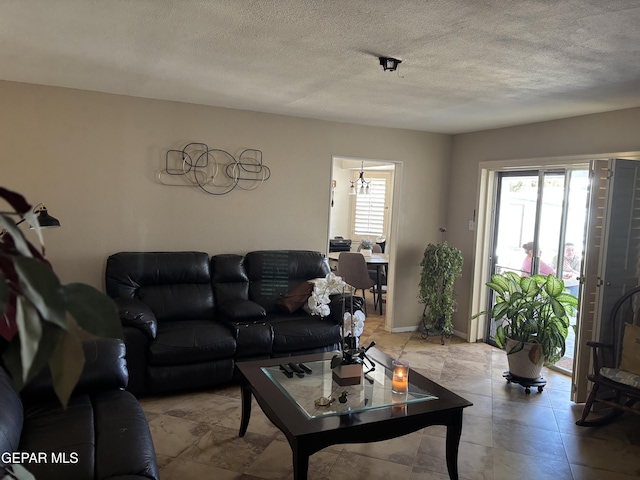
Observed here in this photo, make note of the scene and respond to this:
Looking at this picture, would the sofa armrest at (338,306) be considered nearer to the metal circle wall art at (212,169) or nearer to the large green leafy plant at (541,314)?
the large green leafy plant at (541,314)

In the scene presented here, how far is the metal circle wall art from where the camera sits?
14.9ft

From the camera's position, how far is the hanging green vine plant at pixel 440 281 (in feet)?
17.5

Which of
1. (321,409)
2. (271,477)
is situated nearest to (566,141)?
(321,409)

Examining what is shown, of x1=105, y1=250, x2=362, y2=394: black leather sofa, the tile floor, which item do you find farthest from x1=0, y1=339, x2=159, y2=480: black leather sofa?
x1=105, y1=250, x2=362, y2=394: black leather sofa

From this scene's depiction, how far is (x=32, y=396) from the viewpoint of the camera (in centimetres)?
242

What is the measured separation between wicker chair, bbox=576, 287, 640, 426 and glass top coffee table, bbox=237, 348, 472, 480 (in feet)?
4.60

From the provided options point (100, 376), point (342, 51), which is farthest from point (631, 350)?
point (100, 376)

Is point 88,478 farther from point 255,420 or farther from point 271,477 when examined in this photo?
point 255,420

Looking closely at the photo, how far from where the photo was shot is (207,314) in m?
4.34

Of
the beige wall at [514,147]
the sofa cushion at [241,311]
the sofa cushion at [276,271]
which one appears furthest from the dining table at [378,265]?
the sofa cushion at [241,311]

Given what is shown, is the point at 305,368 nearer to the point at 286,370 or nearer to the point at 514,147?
the point at 286,370

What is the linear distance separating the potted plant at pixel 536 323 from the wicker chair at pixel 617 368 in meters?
0.40

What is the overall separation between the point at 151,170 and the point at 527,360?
3.69 m

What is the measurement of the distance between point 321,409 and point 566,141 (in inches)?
137
